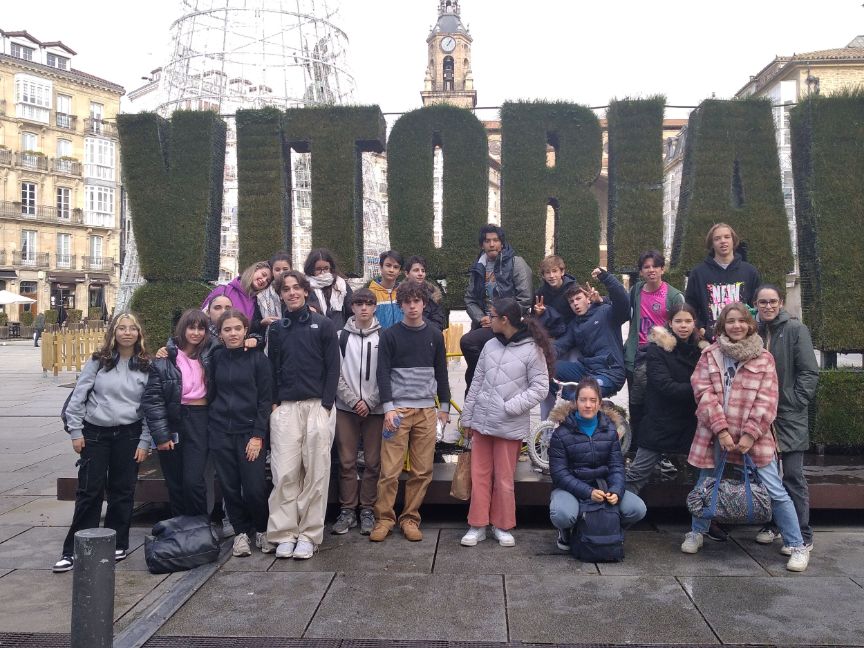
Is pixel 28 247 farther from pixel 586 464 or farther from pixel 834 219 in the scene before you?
pixel 586 464

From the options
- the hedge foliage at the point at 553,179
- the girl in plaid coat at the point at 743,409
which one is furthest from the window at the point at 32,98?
the girl in plaid coat at the point at 743,409

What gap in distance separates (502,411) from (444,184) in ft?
10.7

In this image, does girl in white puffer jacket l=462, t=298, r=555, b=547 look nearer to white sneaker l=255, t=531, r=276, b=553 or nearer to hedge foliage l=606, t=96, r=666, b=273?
white sneaker l=255, t=531, r=276, b=553

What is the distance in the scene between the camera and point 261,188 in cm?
809

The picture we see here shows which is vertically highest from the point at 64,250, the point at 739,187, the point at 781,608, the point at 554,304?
the point at 64,250

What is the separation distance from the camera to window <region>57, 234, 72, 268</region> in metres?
52.8

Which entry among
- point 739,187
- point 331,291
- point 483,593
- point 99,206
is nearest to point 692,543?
point 483,593

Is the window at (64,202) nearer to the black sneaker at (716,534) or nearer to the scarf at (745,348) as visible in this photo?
the black sneaker at (716,534)

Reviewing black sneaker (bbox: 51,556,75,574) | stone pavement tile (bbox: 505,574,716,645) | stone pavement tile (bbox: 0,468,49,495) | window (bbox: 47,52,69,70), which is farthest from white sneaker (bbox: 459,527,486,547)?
window (bbox: 47,52,69,70)

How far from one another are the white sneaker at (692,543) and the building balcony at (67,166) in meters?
57.1

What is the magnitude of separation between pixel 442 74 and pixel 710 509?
78.7 m

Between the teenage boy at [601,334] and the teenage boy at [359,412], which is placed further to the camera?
the teenage boy at [601,334]

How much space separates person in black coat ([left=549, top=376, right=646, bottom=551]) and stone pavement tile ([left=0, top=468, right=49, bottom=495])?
548cm

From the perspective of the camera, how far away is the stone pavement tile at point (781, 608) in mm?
3912
